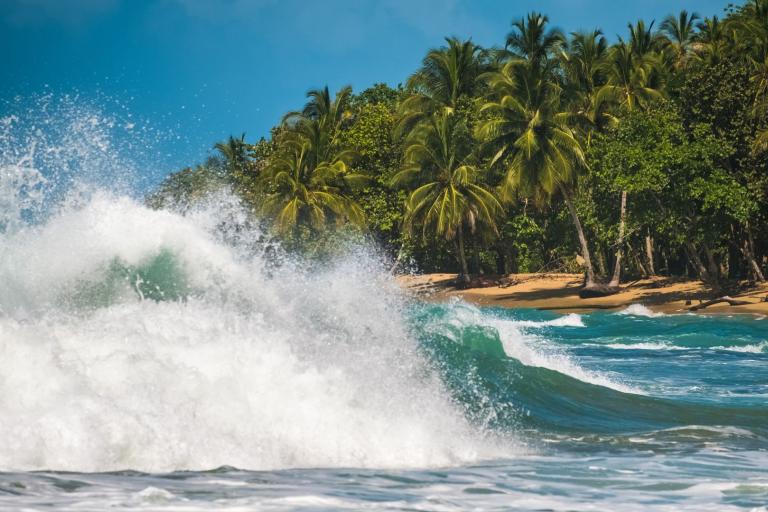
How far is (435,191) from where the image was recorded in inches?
1725

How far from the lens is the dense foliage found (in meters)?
32.1

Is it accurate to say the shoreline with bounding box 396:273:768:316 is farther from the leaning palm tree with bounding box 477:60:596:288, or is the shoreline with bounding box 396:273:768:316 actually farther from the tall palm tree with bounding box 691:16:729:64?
the tall palm tree with bounding box 691:16:729:64

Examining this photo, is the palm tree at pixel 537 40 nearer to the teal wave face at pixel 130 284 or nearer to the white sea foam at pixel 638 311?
the white sea foam at pixel 638 311

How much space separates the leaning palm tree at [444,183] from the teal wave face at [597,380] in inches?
864

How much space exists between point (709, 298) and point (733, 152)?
4952 millimetres

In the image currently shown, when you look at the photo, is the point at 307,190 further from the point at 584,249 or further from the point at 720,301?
the point at 720,301

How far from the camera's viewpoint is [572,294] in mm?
39562

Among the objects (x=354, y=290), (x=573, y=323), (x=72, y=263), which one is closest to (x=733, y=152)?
(x=573, y=323)

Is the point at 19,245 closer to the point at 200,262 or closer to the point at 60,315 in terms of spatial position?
the point at 200,262

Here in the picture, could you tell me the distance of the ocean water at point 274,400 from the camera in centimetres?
550

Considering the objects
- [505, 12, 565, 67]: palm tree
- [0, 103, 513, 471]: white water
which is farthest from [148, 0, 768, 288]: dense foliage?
[0, 103, 513, 471]: white water

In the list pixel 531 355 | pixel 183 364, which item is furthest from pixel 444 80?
pixel 183 364

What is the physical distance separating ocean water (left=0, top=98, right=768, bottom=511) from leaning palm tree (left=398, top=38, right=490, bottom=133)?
34745 mm

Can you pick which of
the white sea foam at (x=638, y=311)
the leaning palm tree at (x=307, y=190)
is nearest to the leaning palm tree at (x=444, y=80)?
the leaning palm tree at (x=307, y=190)
